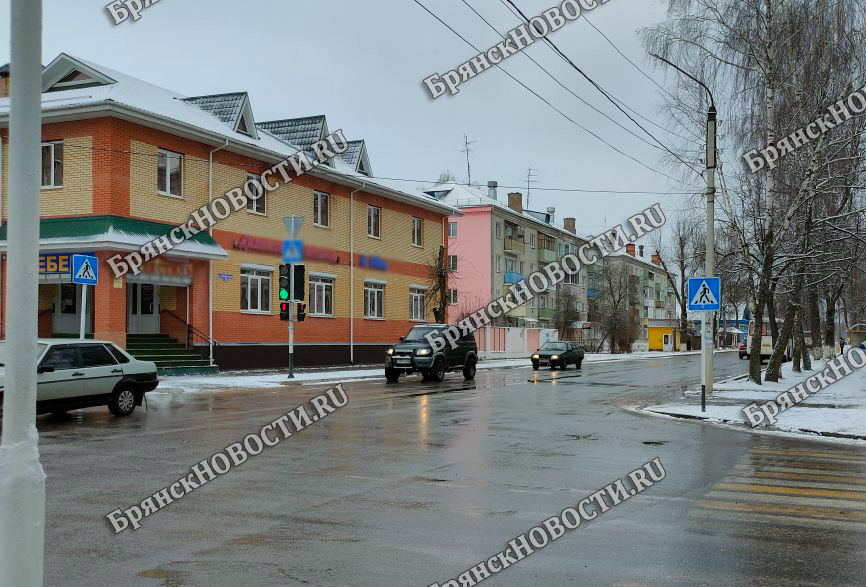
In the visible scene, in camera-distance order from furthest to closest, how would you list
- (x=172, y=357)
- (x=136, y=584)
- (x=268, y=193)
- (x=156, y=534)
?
(x=268, y=193)
(x=172, y=357)
(x=156, y=534)
(x=136, y=584)

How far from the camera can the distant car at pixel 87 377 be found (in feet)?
48.8

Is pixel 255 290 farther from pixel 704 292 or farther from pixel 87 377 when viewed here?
pixel 704 292

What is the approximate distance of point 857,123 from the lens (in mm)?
22875

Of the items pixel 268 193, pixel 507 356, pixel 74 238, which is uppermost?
pixel 268 193

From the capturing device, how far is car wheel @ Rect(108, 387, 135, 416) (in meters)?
16.2

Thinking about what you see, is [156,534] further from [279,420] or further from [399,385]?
[399,385]

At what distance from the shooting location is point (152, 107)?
28.0 meters

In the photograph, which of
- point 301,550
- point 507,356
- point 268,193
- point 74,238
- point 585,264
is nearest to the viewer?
point 301,550

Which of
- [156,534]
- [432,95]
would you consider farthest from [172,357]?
[156,534]

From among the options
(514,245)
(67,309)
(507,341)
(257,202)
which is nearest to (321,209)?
(257,202)

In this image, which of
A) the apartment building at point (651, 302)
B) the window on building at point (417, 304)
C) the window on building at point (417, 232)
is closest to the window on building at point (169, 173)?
the window on building at point (417, 232)

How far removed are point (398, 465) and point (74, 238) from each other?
18877mm

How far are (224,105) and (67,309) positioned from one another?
35.3ft

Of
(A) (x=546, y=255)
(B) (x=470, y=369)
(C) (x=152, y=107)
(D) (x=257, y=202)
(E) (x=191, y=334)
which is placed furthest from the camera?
(A) (x=546, y=255)
